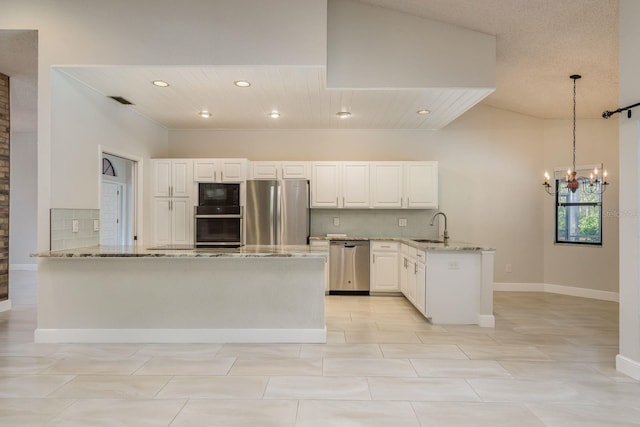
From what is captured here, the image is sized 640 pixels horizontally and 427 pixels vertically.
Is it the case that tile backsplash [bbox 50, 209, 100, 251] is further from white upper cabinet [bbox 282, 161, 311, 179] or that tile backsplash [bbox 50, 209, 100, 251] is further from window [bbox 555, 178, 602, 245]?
window [bbox 555, 178, 602, 245]

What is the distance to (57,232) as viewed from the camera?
3.46 meters

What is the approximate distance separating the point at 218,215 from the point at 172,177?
0.90 meters

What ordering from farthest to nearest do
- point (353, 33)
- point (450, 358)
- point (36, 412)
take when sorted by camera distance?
point (353, 33) → point (450, 358) → point (36, 412)

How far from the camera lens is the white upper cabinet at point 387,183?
5680 millimetres

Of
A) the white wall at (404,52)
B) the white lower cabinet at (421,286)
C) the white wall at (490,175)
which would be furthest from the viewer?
the white wall at (490,175)

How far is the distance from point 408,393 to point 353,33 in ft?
10.8

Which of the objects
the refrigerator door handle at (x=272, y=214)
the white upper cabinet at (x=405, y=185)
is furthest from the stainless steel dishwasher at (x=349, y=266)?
the refrigerator door handle at (x=272, y=214)

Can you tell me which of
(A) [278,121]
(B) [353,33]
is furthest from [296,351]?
(A) [278,121]

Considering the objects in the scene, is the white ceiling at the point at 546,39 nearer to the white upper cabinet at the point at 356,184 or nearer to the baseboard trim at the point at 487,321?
the white upper cabinet at the point at 356,184

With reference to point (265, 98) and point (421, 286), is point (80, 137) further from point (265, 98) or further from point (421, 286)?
point (421, 286)

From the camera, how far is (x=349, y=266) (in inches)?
220

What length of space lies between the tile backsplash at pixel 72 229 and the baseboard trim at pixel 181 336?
825 millimetres

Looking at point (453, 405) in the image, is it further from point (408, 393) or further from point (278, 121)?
point (278, 121)

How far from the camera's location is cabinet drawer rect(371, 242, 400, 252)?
18.1 ft
